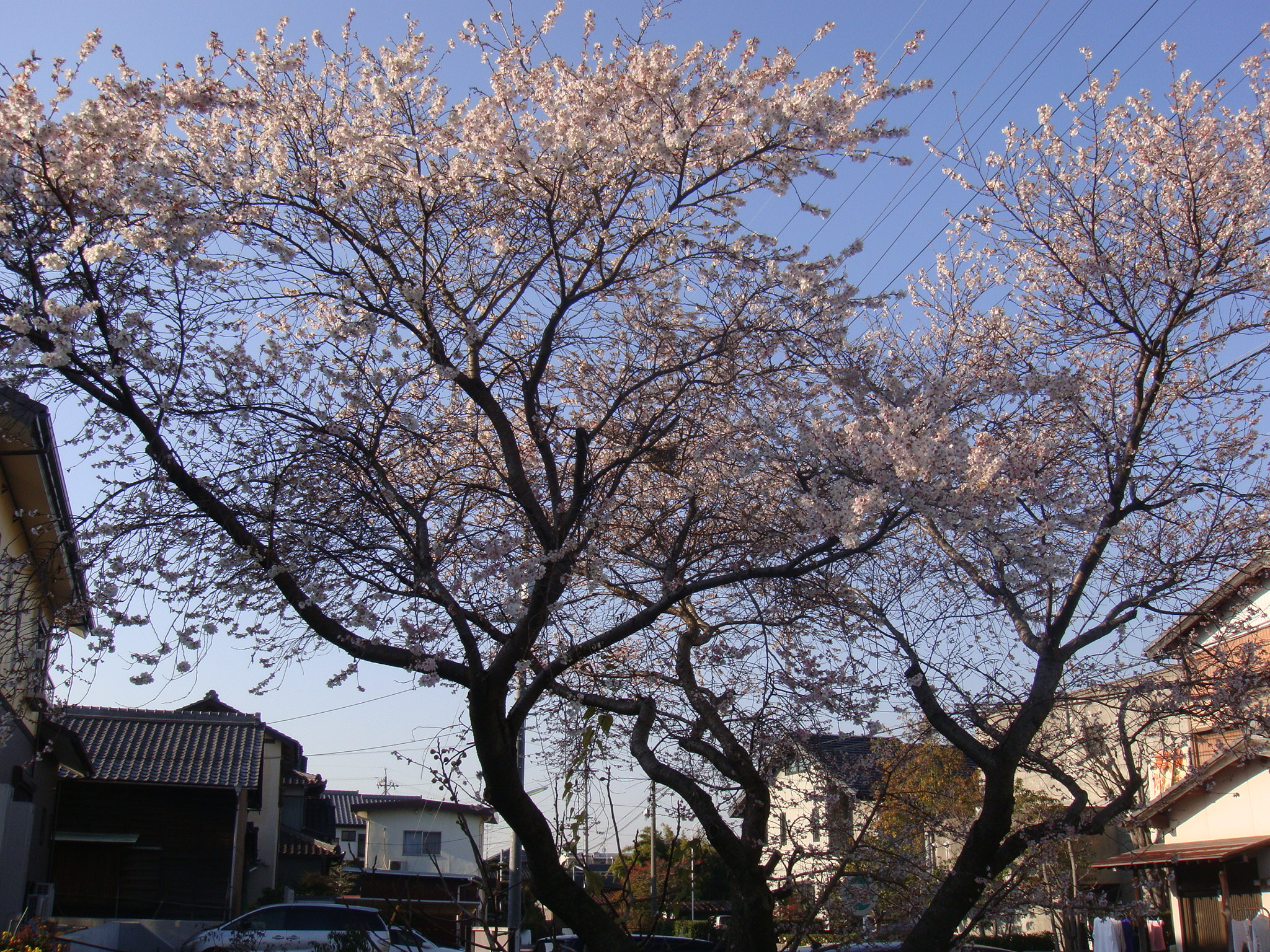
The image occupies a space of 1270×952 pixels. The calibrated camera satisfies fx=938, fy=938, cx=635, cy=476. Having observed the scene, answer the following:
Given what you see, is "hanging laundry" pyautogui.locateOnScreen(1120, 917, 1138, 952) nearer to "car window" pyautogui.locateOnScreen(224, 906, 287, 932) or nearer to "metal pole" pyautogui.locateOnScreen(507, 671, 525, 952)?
"metal pole" pyautogui.locateOnScreen(507, 671, 525, 952)

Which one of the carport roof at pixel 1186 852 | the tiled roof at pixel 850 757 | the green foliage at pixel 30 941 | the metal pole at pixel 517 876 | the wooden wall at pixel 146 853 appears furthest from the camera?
the wooden wall at pixel 146 853

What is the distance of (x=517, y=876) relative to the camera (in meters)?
7.00

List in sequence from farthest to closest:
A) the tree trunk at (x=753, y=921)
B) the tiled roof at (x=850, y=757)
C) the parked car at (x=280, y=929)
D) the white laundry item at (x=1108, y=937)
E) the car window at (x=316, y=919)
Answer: the white laundry item at (x=1108, y=937), the car window at (x=316, y=919), the parked car at (x=280, y=929), the tiled roof at (x=850, y=757), the tree trunk at (x=753, y=921)

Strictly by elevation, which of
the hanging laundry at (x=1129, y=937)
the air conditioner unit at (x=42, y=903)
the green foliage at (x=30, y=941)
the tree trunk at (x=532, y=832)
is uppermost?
the tree trunk at (x=532, y=832)

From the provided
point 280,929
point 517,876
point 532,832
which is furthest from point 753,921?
point 280,929

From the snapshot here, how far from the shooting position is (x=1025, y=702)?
6172mm

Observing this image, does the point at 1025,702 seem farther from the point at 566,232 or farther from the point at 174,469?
the point at 174,469

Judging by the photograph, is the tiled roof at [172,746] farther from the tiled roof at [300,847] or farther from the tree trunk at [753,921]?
the tree trunk at [753,921]

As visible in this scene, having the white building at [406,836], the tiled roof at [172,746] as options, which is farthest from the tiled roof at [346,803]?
the tiled roof at [172,746]

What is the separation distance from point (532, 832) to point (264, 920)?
450 inches

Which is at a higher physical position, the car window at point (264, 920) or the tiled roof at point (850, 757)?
the tiled roof at point (850, 757)

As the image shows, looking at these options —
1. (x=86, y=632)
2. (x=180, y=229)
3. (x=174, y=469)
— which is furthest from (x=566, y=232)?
(x=86, y=632)

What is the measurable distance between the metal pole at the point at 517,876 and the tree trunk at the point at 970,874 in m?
2.38

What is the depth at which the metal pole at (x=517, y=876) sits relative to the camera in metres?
4.55
